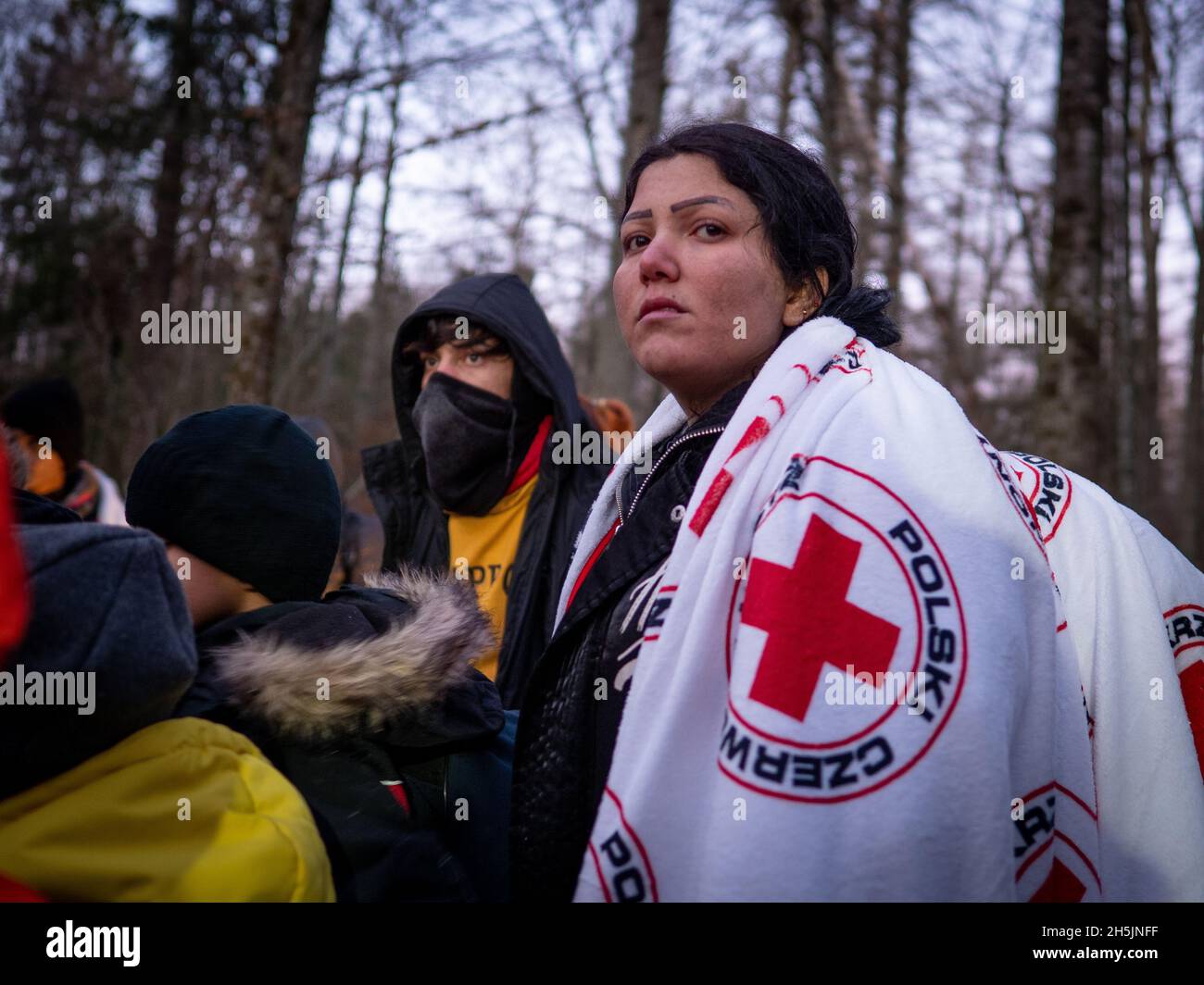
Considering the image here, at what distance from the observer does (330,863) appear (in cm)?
142

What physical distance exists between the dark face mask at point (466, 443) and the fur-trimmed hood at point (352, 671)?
146 cm

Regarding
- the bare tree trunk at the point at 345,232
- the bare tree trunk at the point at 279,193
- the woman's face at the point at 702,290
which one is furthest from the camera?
the bare tree trunk at the point at 345,232

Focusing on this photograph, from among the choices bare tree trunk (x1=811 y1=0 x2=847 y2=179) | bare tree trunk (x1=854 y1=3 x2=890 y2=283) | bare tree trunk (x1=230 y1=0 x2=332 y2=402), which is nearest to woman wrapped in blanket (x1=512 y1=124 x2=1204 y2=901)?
bare tree trunk (x1=811 y1=0 x2=847 y2=179)

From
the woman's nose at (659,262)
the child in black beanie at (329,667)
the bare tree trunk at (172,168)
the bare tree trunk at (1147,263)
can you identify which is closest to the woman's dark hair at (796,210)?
the woman's nose at (659,262)

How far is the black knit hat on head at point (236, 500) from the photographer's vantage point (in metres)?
1.65

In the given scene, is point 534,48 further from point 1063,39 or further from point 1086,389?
point 1086,389

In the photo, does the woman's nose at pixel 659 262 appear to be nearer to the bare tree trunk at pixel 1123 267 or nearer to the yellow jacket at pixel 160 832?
the yellow jacket at pixel 160 832

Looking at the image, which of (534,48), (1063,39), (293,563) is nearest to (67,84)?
(534,48)

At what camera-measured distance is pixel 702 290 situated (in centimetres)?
183

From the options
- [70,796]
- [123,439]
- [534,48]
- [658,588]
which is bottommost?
[70,796]

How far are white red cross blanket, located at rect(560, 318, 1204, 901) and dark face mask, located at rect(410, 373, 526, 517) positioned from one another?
174 cm

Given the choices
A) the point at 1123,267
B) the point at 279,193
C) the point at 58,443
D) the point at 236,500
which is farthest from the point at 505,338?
the point at 1123,267

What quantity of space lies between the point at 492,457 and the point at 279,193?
2.56 metres
